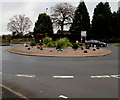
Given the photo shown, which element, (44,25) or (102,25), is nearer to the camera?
(44,25)

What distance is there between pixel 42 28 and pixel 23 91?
45040mm

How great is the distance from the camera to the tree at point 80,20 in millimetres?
52669

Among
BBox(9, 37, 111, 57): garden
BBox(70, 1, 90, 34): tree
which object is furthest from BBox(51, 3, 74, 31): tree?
BBox(9, 37, 111, 57): garden

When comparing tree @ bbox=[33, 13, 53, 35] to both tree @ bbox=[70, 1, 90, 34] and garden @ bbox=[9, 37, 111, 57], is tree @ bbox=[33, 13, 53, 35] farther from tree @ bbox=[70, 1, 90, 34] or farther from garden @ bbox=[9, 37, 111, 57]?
garden @ bbox=[9, 37, 111, 57]

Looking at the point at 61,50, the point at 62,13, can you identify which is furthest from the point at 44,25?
the point at 61,50

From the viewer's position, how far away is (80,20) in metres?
53.4

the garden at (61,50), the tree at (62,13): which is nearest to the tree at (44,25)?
the tree at (62,13)

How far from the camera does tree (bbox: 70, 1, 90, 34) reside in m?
52.7

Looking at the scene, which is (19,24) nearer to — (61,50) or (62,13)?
(62,13)

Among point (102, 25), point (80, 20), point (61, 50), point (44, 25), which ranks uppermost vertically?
point (80, 20)

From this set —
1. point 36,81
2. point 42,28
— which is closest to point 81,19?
point 42,28

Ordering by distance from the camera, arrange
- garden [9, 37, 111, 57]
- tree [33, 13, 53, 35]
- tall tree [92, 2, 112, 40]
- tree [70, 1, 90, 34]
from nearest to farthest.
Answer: garden [9, 37, 111, 57] → tree [33, 13, 53, 35] → tall tree [92, 2, 112, 40] → tree [70, 1, 90, 34]

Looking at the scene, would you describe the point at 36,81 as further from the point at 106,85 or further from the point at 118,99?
the point at 118,99

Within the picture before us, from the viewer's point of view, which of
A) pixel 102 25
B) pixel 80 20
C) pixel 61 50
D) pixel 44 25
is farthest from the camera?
pixel 80 20
